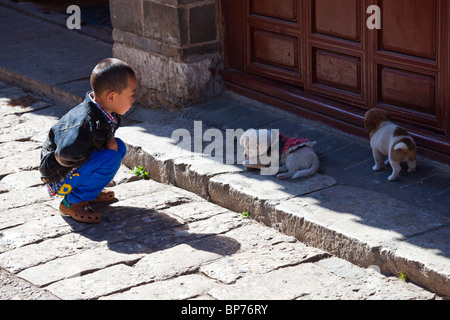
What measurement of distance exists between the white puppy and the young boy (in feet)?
2.76

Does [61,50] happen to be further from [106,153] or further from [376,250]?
[376,250]

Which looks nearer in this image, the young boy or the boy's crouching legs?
the young boy

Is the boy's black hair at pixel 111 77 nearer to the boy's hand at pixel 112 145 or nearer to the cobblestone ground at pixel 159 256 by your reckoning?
the boy's hand at pixel 112 145

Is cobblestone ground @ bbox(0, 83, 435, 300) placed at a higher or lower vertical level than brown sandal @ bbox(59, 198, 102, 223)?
lower

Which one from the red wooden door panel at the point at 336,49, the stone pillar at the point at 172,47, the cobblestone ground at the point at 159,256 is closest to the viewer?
the cobblestone ground at the point at 159,256

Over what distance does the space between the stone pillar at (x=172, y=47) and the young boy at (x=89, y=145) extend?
5.10 feet

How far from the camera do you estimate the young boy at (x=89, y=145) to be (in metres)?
4.52

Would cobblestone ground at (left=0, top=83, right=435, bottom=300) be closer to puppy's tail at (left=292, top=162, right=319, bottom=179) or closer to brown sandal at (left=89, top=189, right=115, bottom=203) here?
brown sandal at (left=89, top=189, right=115, bottom=203)

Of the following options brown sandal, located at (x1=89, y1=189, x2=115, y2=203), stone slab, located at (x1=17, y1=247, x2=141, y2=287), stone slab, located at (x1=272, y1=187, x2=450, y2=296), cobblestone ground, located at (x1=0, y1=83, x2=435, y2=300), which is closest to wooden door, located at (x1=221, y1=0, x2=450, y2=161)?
stone slab, located at (x1=272, y1=187, x2=450, y2=296)

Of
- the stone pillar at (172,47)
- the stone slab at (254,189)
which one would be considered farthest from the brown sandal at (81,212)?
the stone pillar at (172,47)

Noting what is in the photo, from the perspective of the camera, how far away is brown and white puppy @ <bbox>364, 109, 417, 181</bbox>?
15.2 feet

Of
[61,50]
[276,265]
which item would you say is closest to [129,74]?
[276,265]

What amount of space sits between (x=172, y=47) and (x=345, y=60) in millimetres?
1498
